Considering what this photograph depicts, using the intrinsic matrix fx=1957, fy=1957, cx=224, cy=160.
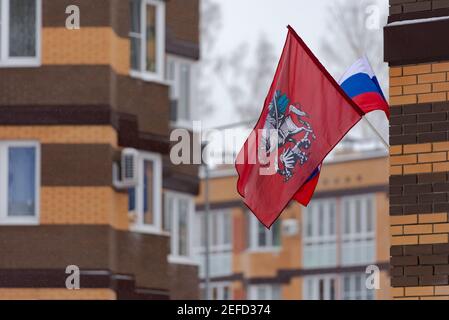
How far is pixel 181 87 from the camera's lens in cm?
3850

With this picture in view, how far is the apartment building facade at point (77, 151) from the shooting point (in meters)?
31.9

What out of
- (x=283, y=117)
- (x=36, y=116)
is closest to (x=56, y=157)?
(x=36, y=116)

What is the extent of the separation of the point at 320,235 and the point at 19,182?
30.7 metres

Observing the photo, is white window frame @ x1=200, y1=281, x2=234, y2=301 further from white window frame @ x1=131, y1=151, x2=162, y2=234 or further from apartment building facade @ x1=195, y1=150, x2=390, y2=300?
white window frame @ x1=131, y1=151, x2=162, y2=234

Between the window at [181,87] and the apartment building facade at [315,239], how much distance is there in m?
20.7

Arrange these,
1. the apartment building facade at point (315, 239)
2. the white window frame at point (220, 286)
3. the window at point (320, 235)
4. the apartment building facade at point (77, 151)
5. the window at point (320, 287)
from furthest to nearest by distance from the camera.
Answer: the white window frame at point (220, 286) < the window at point (320, 235) < the window at point (320, 287) < the apartment building facade at point (315, 239) < the apartment building facade at point (77, 151)

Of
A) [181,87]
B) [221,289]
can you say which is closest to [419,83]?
[181,87]

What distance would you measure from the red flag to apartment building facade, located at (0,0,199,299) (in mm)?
14305

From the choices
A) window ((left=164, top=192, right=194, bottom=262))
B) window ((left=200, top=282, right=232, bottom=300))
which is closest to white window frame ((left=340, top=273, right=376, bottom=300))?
window ((left=200, top=282, right=232, bottom=300))

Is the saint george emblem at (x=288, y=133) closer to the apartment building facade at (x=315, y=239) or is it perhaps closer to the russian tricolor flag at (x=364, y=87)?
the russian tricolor flag at (x=364, y=87)

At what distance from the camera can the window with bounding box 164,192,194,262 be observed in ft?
122

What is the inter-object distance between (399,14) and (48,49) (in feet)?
53.3

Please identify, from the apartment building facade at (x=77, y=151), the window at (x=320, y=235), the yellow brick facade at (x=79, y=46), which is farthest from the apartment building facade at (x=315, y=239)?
the yellow brick facade at (x=79, y=46)
